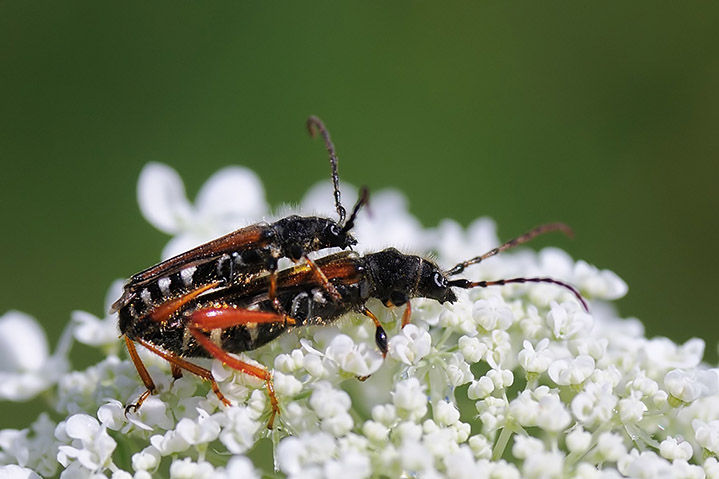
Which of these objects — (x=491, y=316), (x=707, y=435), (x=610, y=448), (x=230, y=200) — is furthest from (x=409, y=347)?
(x=230, y=200)

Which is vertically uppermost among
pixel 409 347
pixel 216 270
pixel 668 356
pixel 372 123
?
pixel 372 123

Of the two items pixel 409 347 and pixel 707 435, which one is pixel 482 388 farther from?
pixel 707 435

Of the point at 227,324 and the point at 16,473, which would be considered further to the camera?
the point at 16,473

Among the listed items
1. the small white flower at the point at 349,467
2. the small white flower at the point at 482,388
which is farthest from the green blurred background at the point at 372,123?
the small white flower at the point at 349,467

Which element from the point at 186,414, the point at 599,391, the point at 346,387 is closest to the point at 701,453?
the point at 599,391

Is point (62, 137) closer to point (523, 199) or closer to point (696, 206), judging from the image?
point (523, 199)

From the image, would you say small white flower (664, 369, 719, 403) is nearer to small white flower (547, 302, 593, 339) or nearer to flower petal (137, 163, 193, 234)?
small white flower (547, 302, 593, 339)

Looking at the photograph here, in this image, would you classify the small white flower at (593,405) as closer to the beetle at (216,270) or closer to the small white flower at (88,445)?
the beetle at (216,270)

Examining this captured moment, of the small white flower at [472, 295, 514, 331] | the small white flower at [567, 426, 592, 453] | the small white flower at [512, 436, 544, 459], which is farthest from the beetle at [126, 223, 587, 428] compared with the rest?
the small white flower at [567, 426, 592, 453]
